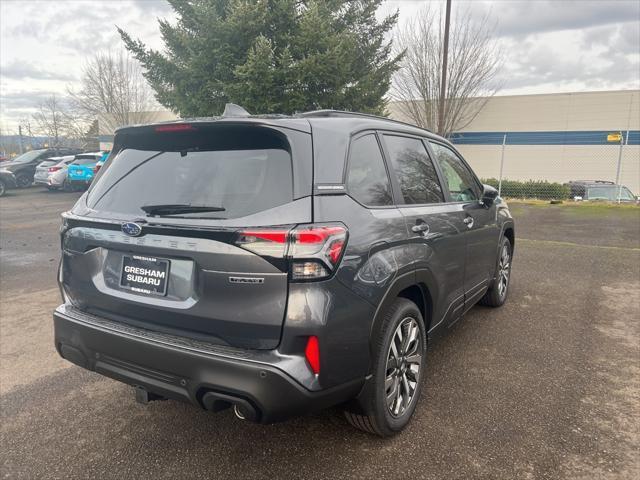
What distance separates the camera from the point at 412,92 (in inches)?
818

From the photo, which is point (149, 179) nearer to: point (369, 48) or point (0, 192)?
point (369, 48)

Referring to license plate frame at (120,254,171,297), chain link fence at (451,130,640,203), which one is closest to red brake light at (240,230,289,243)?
license plate frame at (120,254,171,297)

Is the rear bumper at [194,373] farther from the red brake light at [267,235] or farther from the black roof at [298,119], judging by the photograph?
the black roof at [298,119]

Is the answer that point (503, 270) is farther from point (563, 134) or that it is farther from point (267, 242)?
point (563, 134)

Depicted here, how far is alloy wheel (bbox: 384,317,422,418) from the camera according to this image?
2656 mm

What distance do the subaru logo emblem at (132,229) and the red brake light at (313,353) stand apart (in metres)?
1.01

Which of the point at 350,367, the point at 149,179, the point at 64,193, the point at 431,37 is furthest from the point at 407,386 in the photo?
the point at 64,193

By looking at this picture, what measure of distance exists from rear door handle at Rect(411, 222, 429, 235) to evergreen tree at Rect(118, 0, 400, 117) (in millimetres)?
9939

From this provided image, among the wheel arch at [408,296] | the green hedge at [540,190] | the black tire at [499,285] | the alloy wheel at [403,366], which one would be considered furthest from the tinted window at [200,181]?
the green hedge at [540,190]

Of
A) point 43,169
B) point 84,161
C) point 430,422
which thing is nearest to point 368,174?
point 430,422

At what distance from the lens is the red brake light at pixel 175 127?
2.45 m

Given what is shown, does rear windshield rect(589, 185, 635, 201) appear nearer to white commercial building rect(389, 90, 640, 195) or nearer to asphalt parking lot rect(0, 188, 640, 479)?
white commercial building rect(389, 90, 640, 195)

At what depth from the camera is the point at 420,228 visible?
2.91 metres

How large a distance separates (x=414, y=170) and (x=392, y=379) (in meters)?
1.41
